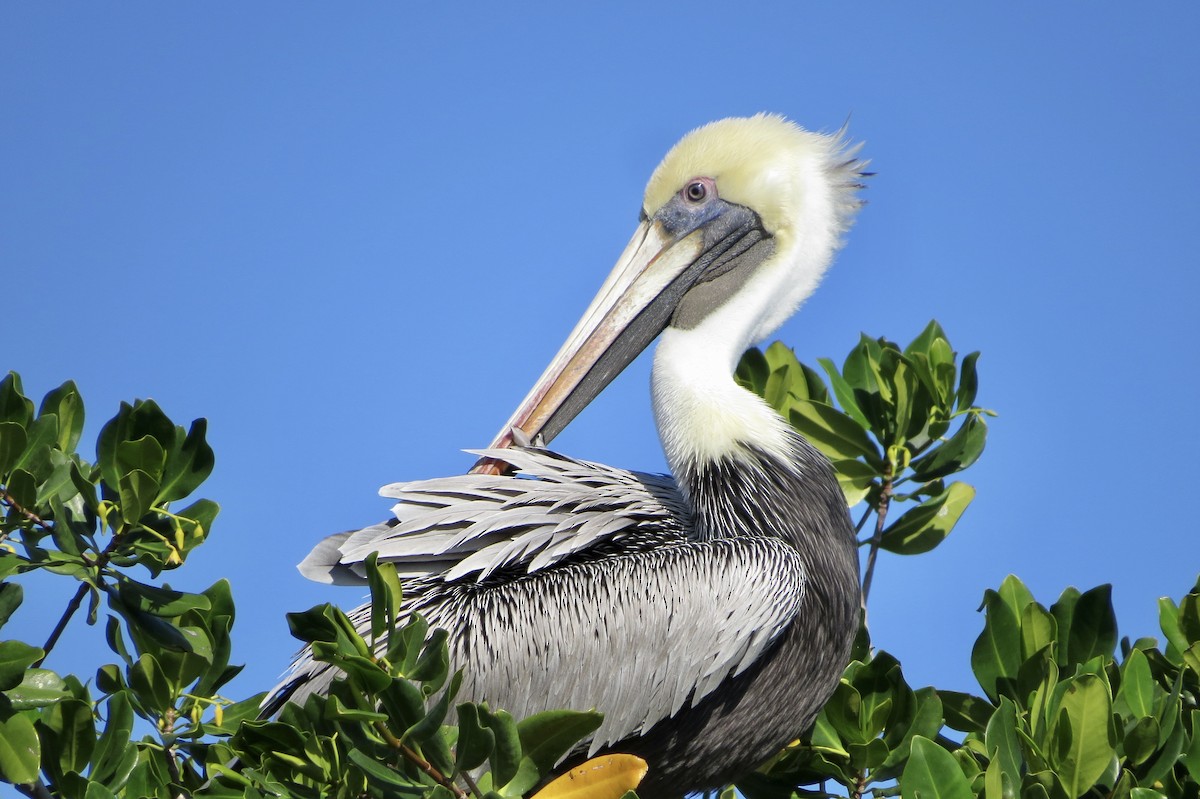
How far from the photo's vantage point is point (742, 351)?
17.9 ft

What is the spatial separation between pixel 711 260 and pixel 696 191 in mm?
330

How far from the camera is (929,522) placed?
5.25 metres

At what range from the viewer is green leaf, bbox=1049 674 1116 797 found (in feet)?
10.9

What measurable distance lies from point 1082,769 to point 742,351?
2.45m

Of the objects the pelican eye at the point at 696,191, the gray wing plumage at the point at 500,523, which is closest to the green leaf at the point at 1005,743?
the gray wing plumage at the point at 500,523

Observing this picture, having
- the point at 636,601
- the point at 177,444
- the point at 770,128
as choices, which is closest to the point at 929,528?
the point at 636,601

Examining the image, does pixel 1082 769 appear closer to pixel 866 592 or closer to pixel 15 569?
pixel 866 592

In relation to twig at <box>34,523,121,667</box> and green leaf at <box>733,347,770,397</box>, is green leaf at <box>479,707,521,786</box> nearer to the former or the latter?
twig at <box>34,523,121,667</box>

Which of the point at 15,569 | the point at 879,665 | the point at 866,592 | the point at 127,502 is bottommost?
the point at 15,569

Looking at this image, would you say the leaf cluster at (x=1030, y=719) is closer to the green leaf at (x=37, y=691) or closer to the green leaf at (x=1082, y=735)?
the green leaf at (x=1082, y=735)

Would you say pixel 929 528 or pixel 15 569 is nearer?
pixel 15 569

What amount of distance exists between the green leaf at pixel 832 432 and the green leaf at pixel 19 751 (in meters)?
3.01

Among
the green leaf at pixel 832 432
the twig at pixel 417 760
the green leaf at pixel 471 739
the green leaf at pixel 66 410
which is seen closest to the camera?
the green leaf at pixel 471 739

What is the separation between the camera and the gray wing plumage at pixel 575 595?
4344 millimetres
